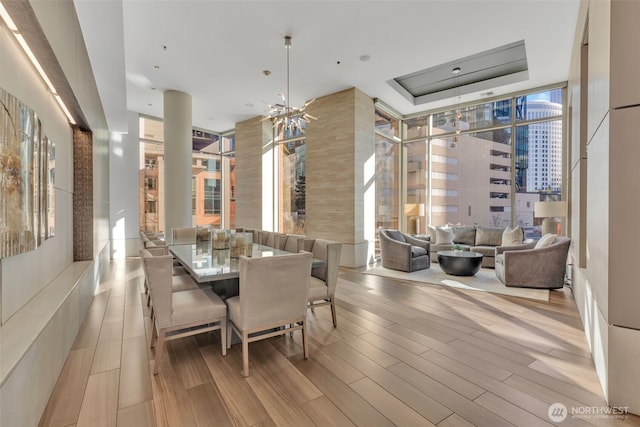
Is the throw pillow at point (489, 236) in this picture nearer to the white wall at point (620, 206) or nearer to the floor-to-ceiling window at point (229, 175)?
the white wall at point (620, 206)

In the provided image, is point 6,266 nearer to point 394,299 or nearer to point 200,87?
point 394,299

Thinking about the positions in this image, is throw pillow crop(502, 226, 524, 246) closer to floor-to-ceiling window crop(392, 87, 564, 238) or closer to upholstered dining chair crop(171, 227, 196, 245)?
floor-to-ceiling window crop(392, 87, 564, 238)

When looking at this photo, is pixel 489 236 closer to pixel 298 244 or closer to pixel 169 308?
pixel 298 244

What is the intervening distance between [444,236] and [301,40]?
5157 millimetres

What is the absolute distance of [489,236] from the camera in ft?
22.1

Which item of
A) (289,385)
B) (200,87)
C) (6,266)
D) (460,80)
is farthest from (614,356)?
(200,87)

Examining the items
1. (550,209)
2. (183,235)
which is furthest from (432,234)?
(183,235)

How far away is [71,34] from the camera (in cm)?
260

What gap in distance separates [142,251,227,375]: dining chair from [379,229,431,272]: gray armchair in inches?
162

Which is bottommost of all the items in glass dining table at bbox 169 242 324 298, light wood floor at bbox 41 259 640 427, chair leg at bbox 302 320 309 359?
light wood floor at bbox 41 259 640 427

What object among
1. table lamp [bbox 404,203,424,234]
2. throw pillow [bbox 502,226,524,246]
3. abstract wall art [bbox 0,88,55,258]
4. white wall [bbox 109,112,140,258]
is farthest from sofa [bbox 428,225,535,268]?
white wall [bbox 109,112,140,258]

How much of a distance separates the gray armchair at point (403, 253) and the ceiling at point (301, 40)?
10.5 feet

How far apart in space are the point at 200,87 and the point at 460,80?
216 inches

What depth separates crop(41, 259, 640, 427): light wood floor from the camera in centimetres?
182
